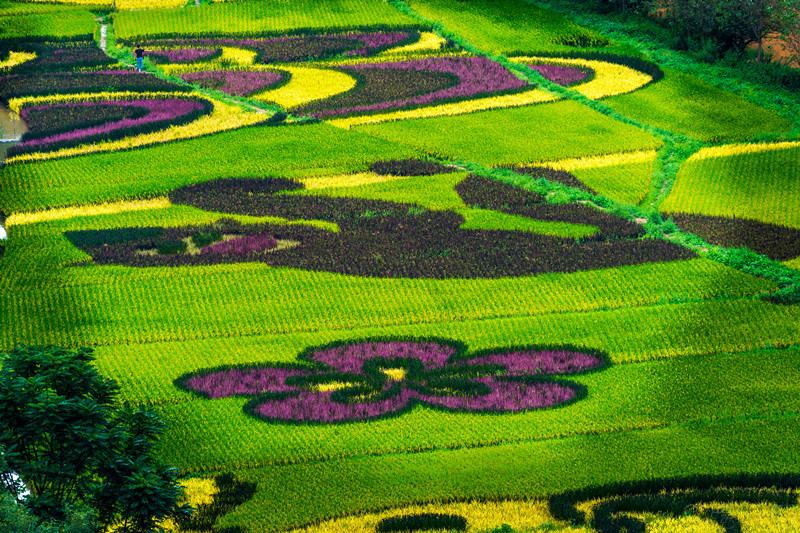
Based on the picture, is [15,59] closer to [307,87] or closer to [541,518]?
[307,87]

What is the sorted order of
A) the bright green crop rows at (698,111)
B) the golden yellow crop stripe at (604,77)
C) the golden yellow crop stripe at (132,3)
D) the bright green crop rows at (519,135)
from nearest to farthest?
the bright green crop rows at (519,135) < the bright green crop rows at (698,111) < the golden yellow crop stripe at (604,77) < the golden yellow crop stripe at (132,3)

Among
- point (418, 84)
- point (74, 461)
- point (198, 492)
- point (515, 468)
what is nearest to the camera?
point (74, 461)

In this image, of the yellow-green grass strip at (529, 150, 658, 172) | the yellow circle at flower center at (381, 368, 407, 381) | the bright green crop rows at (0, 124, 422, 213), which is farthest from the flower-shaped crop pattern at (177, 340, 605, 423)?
the yellow-green grass strip at (529, 150, 658, 172)

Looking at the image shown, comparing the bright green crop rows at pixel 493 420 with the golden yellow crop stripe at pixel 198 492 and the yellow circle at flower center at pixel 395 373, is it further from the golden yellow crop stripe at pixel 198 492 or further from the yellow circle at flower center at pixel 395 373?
the yellow circle at flower center at pixel 395 373

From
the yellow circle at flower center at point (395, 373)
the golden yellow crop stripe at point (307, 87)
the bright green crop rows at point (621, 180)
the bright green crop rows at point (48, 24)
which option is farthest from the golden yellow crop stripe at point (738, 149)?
the bright green crop rows at point (48, 24)

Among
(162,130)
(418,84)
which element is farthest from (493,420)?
(418,84)

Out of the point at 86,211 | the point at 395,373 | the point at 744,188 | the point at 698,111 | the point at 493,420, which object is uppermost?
Result: the point at 698,111

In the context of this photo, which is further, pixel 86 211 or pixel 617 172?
pixel 617 172
